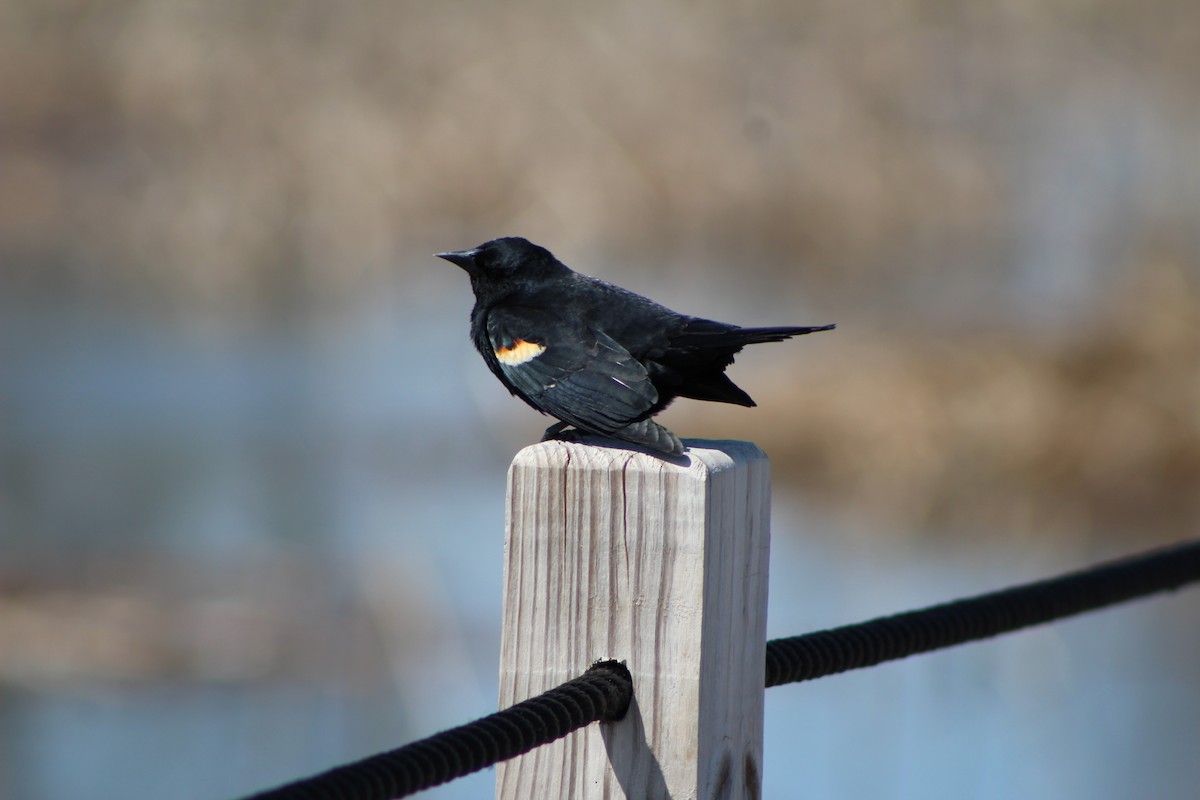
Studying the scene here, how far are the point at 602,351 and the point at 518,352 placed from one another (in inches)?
7.4

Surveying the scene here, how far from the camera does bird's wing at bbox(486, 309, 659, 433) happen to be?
1534 millimetres

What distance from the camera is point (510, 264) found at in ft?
7.18

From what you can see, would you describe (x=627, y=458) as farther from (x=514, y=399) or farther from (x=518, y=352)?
(x=514, y=399)

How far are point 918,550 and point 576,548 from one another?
17.8 feet

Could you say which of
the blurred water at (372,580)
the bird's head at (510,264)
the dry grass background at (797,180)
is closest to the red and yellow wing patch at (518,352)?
the bird's head at (510,264)

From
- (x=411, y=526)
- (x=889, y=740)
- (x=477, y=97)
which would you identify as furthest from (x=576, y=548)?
(x=477, y=97)

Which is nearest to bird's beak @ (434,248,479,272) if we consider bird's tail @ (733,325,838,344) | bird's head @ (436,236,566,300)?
bird's head @ (436,236,566,300)

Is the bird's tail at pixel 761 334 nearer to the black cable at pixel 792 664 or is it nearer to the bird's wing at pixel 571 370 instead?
the bird's wing at pixel 571 370

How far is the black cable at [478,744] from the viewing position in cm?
87

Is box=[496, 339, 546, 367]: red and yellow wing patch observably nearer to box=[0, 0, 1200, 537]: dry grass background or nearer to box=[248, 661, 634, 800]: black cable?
box=[248, 661, 634, 800]: black cable

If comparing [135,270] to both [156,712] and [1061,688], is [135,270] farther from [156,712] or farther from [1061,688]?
[1061,688]

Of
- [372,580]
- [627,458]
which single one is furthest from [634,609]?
[372,580]

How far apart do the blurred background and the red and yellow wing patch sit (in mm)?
2923

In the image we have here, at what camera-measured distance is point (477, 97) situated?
321 inches
